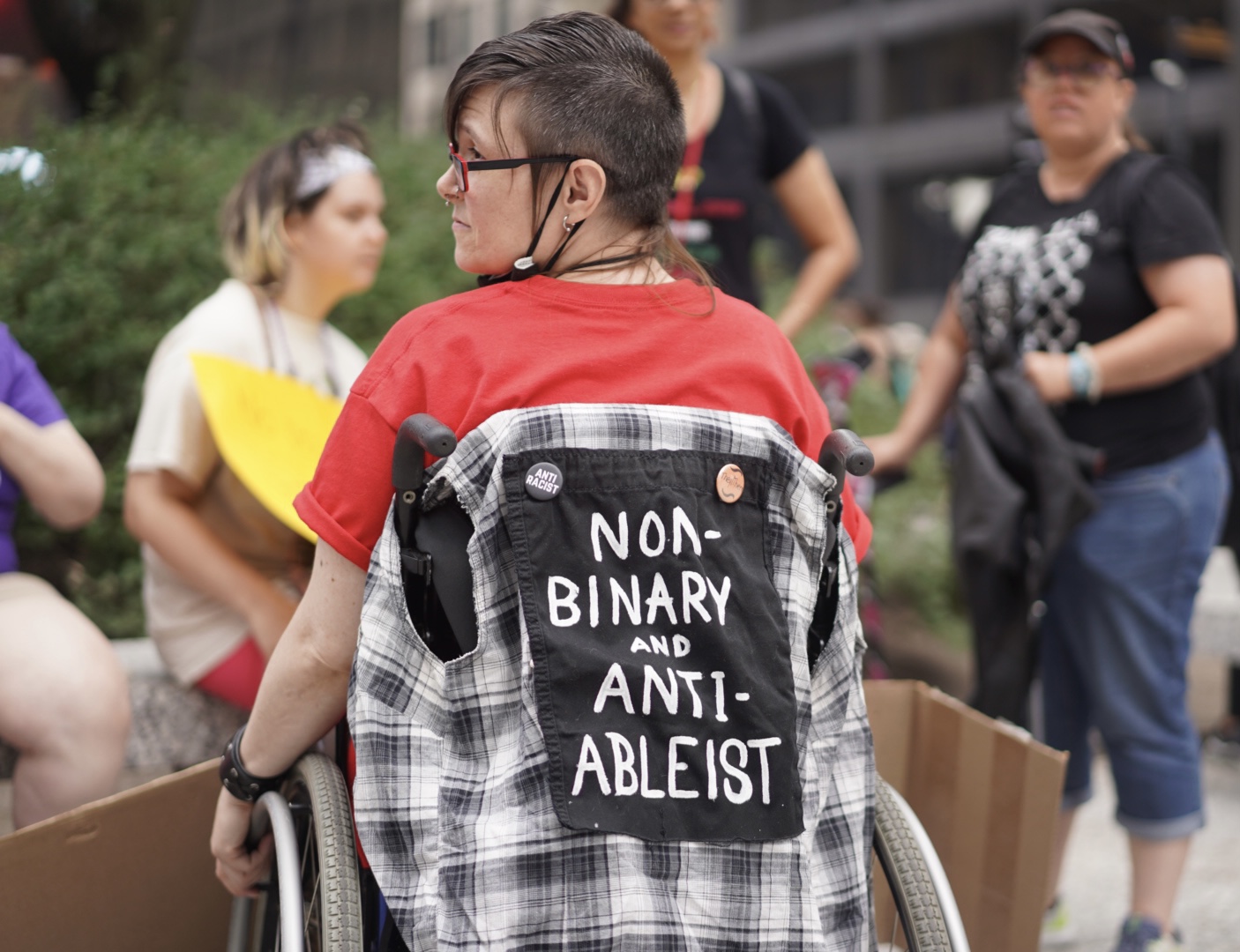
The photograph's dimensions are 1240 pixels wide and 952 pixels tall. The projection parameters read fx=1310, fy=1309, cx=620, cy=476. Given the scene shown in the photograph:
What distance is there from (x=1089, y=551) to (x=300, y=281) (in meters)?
1.89

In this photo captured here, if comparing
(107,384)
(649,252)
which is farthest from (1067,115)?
(107,384)

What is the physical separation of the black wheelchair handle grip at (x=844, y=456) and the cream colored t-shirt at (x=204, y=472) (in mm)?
1359

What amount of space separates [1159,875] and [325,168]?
2.47 metres

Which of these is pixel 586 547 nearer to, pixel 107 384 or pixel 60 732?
pixel 60 732

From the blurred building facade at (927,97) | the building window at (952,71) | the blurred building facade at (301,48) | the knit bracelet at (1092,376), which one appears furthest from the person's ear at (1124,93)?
the building window at (952,71)

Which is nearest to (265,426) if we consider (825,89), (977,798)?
(977,798)

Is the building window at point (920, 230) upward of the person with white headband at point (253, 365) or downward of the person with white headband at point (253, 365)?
downward

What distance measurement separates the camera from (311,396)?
284 cm

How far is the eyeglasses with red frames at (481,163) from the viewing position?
1638 millimetres

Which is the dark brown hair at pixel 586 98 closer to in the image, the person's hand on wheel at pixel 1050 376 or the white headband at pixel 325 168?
the white headband at pixel 325 168

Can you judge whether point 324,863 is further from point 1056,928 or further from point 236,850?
point 1056,928

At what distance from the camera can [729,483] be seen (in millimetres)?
1568

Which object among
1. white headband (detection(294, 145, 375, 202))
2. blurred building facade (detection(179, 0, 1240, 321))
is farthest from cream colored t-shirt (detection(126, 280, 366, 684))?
blurred building facade (detection(179, 0, 1240, 321))

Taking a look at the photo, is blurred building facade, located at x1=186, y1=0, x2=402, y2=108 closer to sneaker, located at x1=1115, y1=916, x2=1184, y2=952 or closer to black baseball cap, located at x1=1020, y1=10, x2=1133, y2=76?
black baseball cap, located at x1=1020, y1=10, x2=1133, y2=76
